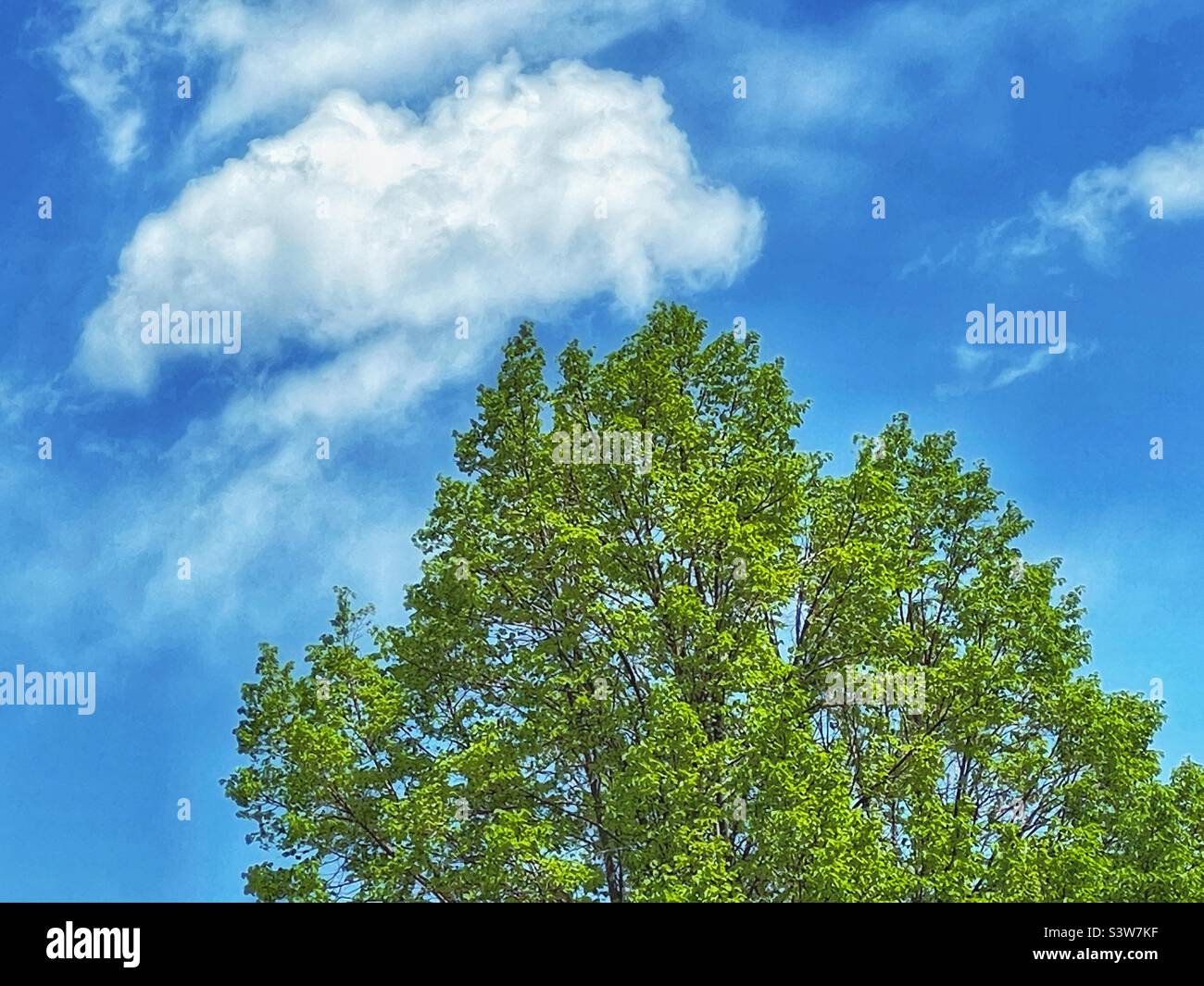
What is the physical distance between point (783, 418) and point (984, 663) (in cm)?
537

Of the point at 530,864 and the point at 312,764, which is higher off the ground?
the point at 312,764

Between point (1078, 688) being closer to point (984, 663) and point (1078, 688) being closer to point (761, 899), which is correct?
point (984, 663)

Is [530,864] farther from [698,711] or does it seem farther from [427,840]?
[698,711]

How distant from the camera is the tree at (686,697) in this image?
19.9 metres

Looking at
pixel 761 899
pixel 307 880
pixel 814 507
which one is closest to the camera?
pixel 761 899

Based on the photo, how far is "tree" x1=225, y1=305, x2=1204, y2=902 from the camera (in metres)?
19.9

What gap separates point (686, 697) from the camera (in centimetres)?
2112

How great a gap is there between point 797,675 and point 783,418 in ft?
15.4

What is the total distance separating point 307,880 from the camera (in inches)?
836

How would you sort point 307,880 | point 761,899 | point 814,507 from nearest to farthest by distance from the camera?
point 761,899
point 307,880
point 814,507
